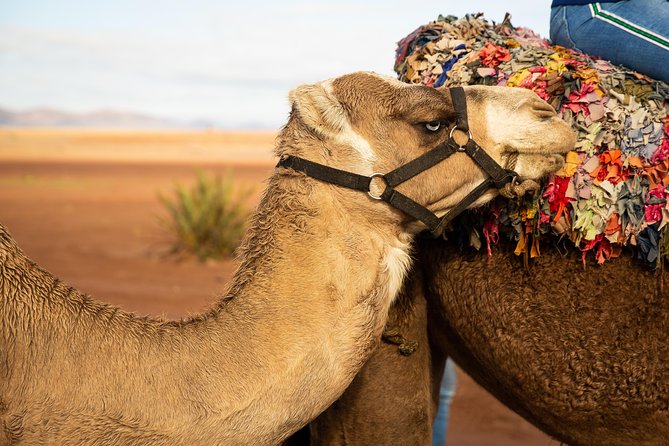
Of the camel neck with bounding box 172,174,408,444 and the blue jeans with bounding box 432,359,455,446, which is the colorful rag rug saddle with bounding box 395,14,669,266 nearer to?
the camel neck with bounding box 172,174,408,444

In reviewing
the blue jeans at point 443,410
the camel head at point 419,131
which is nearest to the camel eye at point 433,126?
the camel head at point 419,131

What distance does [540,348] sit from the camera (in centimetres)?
323

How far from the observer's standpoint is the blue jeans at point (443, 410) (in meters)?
4.77

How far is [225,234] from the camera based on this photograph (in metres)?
14.2

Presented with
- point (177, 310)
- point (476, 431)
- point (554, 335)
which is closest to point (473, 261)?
point (554, 335)

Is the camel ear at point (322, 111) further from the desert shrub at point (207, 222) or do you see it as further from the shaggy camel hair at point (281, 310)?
the desert shrub at point (207, 222)

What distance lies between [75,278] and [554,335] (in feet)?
33.7

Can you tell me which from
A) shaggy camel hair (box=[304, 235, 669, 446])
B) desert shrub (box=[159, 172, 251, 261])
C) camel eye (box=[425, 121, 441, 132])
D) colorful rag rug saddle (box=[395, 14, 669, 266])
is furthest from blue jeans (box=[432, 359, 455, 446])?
desert shrub (box=[159, 172, 251, 261])

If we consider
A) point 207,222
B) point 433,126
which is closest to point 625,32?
point 433,126

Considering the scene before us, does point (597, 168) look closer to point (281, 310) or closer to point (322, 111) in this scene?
point (322, 111)

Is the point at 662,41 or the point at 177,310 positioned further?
the point at 177,310

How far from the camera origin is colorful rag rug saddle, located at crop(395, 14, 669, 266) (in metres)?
3.05

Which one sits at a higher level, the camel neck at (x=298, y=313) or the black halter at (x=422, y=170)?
the black halter at (x=422, y=170)

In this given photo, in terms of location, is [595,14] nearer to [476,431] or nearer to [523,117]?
[523,117]
